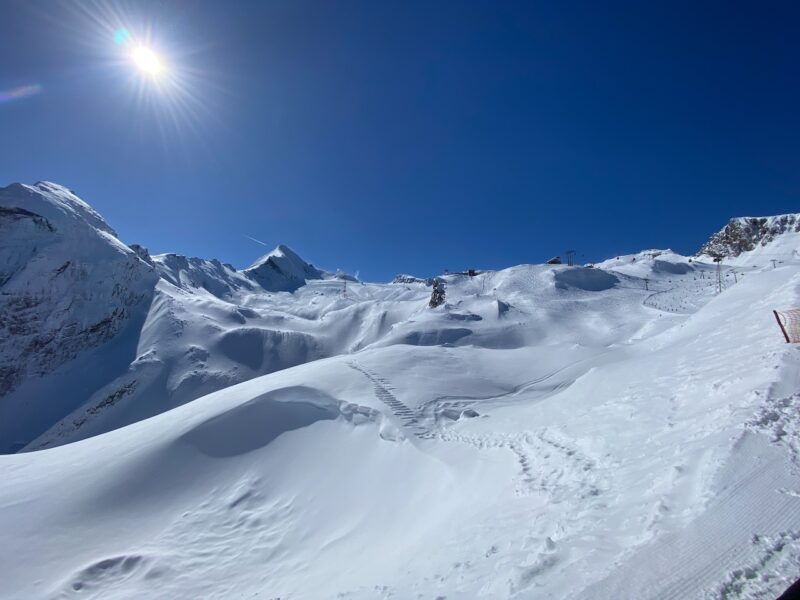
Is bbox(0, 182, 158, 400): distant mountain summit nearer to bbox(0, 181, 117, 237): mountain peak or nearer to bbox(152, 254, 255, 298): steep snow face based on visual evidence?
bbox(0, 181, 117, 237): mountain peak

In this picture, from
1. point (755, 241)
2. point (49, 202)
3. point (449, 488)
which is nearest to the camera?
point (449, 488)

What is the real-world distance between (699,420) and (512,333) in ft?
89.3

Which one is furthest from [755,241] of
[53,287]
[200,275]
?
[200,275]

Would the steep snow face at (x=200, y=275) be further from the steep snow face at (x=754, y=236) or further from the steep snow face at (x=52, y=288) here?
the steep snow face at (x=754, y=236)

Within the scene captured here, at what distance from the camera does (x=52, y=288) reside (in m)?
69.2

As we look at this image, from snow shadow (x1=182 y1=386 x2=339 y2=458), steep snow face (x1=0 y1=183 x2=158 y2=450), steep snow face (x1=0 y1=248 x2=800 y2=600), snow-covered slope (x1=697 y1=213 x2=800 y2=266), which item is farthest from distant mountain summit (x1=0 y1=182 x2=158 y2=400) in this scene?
snow-covered slope (x1=697 y1=213 x2=800 y2=266)

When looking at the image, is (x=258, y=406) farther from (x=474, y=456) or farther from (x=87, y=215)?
(x=87, y=215)

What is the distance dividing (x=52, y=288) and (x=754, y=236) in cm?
13420

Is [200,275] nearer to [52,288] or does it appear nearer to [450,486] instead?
[52,288]

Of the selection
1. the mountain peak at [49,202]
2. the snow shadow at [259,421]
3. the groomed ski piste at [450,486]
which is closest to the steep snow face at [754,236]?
the groomed ski piste at [450,486]

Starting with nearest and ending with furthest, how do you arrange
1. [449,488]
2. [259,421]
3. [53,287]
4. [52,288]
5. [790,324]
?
[449,488] < [790,324] < [259,421] < [52,288] < [53,287]

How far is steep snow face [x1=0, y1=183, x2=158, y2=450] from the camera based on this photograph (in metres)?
64.8

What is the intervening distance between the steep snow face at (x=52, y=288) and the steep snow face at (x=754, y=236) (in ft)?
370

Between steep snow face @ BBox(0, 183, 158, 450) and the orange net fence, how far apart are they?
8178 cm
